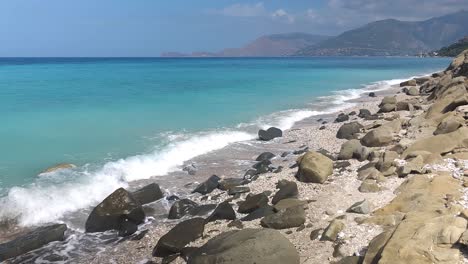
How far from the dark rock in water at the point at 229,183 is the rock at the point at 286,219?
10.9 feet

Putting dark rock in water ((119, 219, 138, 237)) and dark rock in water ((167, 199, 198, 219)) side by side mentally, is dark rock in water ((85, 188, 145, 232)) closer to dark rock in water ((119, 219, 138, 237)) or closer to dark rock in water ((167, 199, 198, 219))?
dark rock in water ((119, 219, 138, 237))

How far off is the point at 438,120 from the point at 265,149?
258 inches

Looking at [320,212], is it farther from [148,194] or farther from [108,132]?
[108,132]

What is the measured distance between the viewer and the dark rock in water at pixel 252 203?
1023cm

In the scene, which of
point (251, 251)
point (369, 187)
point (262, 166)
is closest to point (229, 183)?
point (262, 166)

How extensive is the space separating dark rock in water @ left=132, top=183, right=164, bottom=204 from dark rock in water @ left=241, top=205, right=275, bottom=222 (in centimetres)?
329

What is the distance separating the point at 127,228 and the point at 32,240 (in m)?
2.04

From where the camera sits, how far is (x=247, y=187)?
39.2 feet

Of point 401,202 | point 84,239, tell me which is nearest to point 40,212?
point 84,239

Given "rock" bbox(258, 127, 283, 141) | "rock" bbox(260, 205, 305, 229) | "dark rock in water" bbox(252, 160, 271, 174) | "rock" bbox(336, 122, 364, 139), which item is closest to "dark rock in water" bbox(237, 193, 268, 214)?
"rock" bbox(260, 205, 305, 229)

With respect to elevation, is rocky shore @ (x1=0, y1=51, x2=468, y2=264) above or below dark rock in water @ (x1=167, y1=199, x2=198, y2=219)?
above

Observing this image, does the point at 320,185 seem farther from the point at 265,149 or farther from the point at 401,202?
the point at 265,149

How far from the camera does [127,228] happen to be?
32.9 ft

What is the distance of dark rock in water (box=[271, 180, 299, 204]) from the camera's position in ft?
34.4
